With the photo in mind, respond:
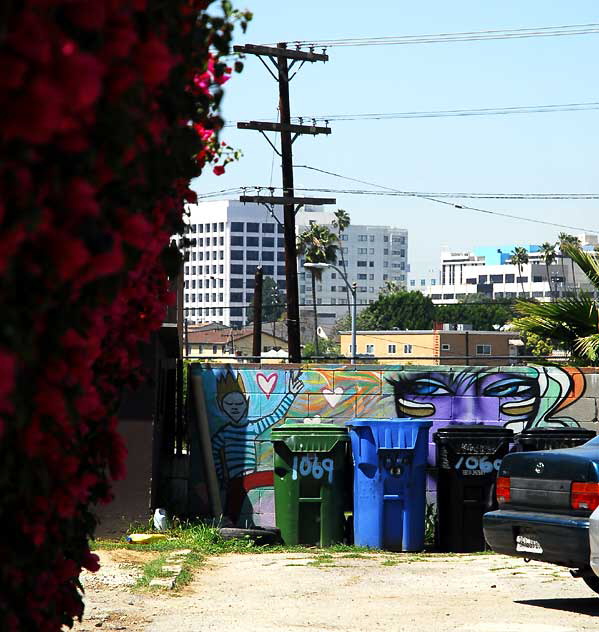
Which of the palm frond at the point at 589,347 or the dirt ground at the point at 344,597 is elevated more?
the palm frond at the point at 589,347

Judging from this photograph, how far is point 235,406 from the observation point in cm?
1401

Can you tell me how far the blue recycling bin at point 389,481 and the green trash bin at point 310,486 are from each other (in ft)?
0.79

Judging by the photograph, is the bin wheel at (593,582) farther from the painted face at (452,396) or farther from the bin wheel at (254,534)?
the painted face at (452,396)

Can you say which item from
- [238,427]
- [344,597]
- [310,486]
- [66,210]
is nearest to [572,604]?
[344,597]

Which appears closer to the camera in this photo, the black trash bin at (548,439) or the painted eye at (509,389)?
the black trash bin at (548,439)

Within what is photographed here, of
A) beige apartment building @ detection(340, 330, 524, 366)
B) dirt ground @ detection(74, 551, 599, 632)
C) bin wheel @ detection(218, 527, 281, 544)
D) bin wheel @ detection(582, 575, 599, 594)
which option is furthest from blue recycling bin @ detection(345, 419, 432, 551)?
beige apartment building @ detection(340, 330, 524, 366)

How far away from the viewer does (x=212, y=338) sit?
4850 inches

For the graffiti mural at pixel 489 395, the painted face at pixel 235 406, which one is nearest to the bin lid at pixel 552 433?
the graffiti mural at pixel 489 395

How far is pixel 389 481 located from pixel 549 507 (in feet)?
13.5

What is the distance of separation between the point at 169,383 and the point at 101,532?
3.84m

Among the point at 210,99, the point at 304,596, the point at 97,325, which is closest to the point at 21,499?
the point at 97,325

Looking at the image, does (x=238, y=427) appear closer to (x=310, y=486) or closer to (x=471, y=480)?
(x=310, y=486)

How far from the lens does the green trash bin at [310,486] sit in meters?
12.7

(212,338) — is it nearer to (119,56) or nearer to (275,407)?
(275,407)
